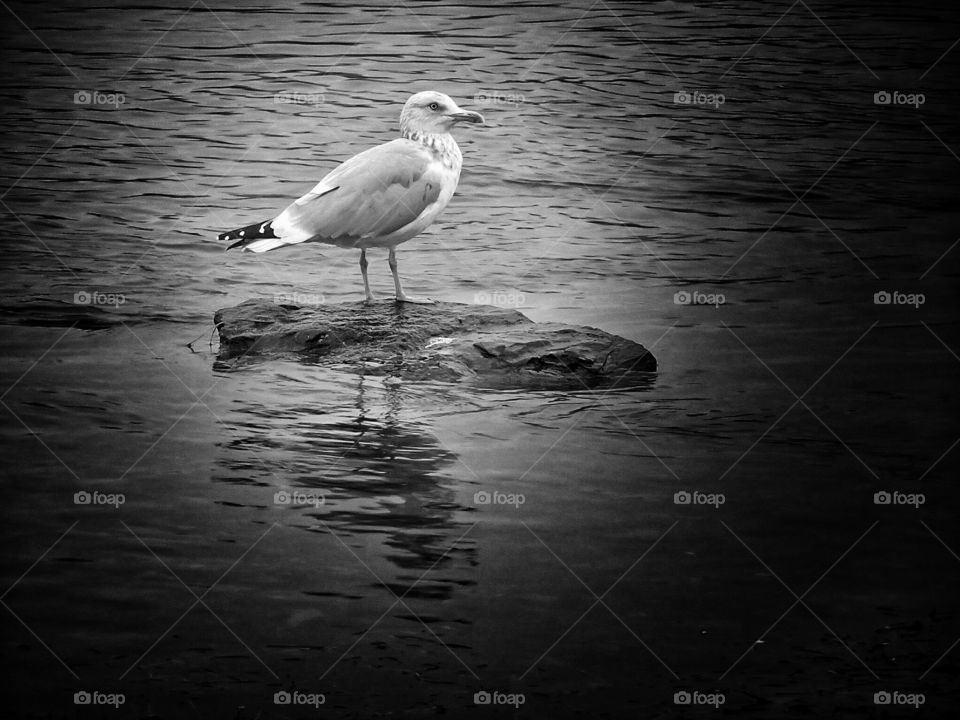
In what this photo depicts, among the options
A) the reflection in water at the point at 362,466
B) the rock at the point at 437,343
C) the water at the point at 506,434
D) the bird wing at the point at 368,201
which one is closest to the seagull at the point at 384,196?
the bird wing at the point at 368,201

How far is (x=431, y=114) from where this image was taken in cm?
983

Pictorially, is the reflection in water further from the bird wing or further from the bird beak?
the bird beak

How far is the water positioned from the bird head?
1630mm

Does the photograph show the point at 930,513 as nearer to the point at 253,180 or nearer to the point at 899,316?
the point at 899,316

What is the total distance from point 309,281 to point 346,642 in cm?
595

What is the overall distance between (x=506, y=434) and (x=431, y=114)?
10.0 feet

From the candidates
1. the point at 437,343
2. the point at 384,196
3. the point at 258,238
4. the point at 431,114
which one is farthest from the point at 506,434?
the point at 431,114

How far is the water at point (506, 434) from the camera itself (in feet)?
18.9

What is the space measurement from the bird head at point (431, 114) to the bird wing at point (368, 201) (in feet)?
0.75

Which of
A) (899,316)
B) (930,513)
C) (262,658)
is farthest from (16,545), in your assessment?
(899,316)

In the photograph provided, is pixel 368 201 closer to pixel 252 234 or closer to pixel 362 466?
pixel 252 234

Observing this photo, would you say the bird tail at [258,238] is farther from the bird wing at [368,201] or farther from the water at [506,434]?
the water at [506,434]

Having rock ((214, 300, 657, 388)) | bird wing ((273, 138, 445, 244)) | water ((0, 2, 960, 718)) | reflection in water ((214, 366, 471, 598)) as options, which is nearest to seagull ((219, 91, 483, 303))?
bird wing ((273, 138, 445, 244))

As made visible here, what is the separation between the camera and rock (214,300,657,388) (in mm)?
8758
